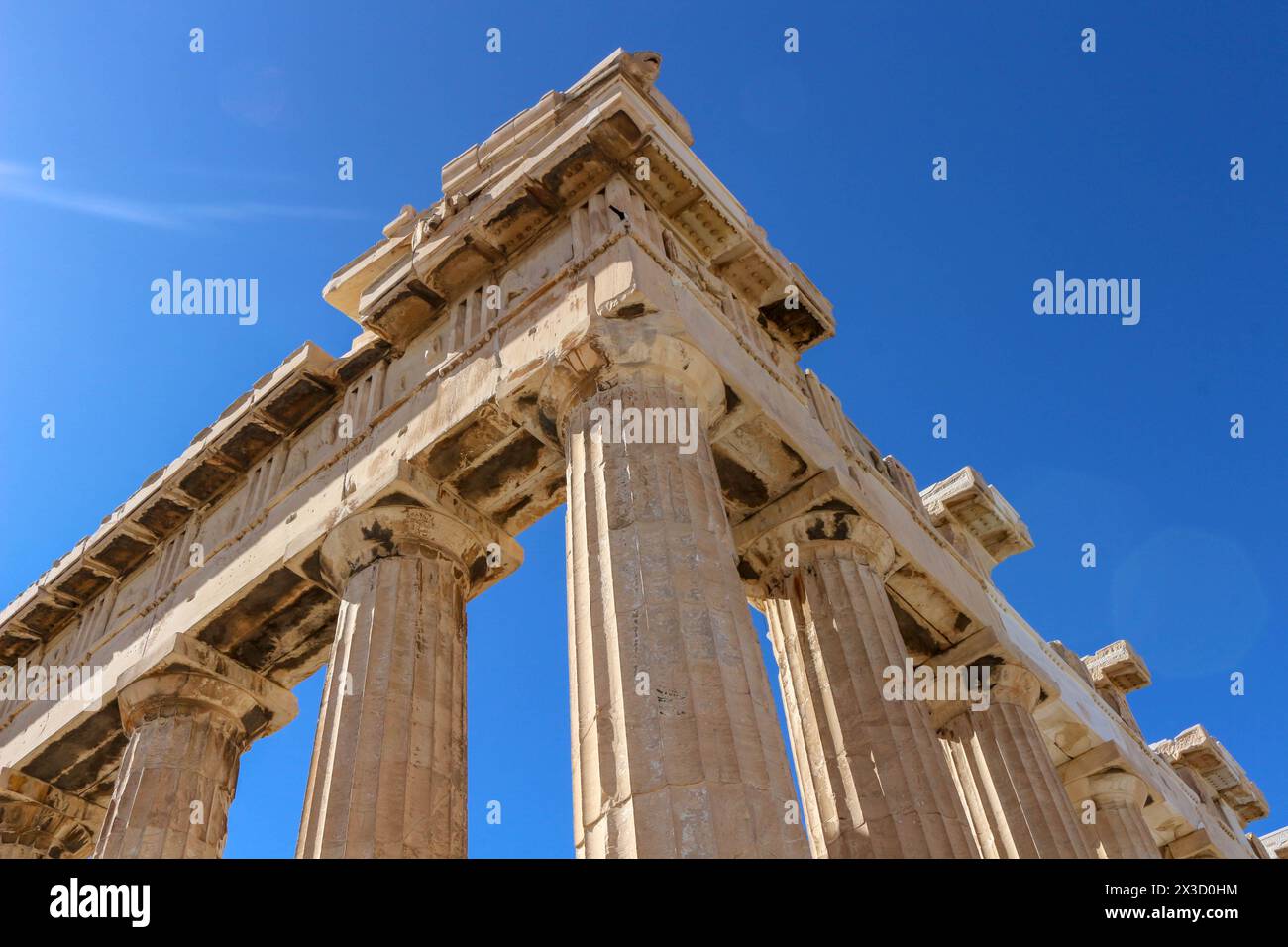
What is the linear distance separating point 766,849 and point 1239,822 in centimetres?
3076

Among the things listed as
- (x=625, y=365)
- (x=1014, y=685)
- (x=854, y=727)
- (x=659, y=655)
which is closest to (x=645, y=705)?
(x=659, y=655)

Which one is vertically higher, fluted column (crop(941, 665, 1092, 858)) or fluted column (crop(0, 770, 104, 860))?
fluted column (crop(0, 770, 104, 860))

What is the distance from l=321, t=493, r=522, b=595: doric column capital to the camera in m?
15.9

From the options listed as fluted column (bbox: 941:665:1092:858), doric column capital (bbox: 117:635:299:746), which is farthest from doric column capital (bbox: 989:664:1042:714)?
doric column capital (bbox: 117:635:299:746)

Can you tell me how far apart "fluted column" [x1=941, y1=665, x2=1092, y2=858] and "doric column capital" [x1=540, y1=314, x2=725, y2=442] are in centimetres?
872

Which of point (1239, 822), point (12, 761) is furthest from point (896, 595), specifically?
point (1239, 822)

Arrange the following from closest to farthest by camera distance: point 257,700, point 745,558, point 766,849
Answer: point 766,849 < point 745,558 < point 257,700

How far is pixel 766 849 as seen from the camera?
901 cm

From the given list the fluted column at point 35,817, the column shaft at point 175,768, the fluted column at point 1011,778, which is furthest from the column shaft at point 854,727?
the fluted column at point 35,817

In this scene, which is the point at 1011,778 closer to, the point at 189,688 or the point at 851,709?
the point at 851,709

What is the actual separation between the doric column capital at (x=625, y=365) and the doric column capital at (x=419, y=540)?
9.03 feet

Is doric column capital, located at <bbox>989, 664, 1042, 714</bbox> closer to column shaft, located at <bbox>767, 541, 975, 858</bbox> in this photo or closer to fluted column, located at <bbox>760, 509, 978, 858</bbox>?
fluted column, located at <bbox>760, 509, 978, 858</bbox>

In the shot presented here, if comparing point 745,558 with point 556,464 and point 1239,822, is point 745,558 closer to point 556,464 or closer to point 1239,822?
point 556,464

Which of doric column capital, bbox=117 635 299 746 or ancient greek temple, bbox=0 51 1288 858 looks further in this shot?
doric column capital, bbox=117 635 299 746
